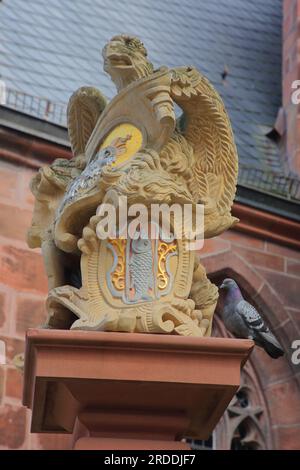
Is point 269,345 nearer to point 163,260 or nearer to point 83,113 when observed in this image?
point 163,260

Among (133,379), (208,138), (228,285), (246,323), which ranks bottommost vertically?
(133,379)

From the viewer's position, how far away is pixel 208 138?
3.89 m

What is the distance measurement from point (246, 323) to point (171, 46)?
5173 mm

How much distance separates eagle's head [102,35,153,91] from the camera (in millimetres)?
3926

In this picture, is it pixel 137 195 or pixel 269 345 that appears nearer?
pixel 137 195

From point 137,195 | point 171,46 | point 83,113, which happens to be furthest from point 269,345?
point 171,46

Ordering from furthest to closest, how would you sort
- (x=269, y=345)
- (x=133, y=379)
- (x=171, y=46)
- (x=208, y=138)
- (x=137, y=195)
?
(x=171, y=46) < (x=269, y=345) < (x=208, y=138) < (x=137, y=195) < (x=133, y=379)

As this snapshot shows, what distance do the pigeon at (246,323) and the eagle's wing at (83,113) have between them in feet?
2.45

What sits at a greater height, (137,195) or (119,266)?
(137,195)

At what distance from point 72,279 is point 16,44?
4533 millimetres

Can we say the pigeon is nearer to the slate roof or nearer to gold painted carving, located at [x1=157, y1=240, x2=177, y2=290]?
gold painted carving, located at [x1=157, y1=240, x2=177, y2=290]

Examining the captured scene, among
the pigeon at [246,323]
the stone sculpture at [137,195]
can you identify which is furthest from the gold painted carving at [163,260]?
the pigeon at [246,323]

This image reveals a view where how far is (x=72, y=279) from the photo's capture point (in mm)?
3811

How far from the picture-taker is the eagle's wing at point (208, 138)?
3.83 meters
